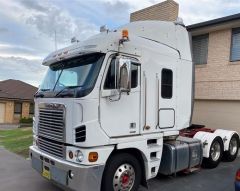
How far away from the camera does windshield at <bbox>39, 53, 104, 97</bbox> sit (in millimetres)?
5789

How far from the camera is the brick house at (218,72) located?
1248 cm

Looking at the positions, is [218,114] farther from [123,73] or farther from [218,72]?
[123,73]

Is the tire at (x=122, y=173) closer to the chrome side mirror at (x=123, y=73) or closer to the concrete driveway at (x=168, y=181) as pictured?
the concrete driveway at (x=168, y=181)

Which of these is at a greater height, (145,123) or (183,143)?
(145,123)

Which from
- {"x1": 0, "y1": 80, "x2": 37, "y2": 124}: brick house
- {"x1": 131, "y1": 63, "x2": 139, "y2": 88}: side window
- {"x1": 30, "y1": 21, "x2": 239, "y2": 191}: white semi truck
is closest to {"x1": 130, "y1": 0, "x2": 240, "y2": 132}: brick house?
{"x1": 30, "y1": 21, "x2": 239, "y2": 191}: white semi truck

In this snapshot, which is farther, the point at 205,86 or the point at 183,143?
the point at 205,86

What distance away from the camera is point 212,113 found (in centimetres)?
1324

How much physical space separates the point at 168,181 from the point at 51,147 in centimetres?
311

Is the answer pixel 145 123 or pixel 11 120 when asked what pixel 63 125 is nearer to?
pixel 145 123


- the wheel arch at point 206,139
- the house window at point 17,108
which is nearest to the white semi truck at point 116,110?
the wheel arch at point 206,139

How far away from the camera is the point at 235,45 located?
12.7m

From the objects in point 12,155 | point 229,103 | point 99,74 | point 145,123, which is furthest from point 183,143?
point 12,155

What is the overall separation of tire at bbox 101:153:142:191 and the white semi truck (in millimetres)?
18

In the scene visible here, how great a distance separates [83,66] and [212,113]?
339 inches
